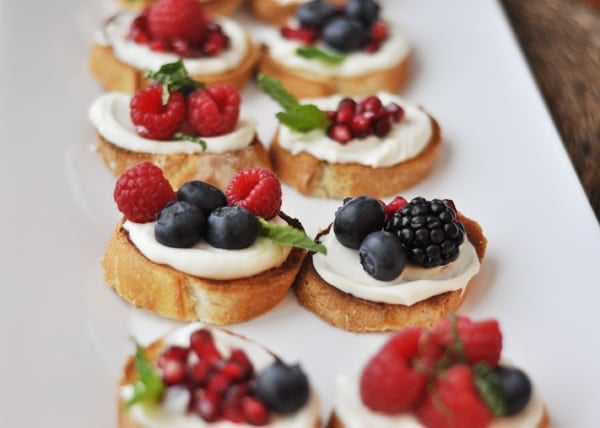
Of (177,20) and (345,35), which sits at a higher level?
(177,20)

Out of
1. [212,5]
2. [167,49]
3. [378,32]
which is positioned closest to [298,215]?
[167,49]

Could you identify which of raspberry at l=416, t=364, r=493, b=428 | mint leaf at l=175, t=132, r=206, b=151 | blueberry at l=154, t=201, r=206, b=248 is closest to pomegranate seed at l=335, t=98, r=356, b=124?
mint leaf at l=175, t=132, r=206, b=151

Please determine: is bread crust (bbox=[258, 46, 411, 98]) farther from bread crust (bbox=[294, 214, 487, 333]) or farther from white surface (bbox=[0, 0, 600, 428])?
bread crust (bbox=[294, 214, 487, 333])

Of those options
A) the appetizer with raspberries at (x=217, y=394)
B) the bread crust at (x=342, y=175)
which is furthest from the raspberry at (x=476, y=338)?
Result: the bread crust at (x=342, y=175)

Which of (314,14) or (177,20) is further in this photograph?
(314,14)

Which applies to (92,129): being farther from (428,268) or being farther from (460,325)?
(460,325)

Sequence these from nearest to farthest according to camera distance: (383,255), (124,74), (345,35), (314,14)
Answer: (383,255) → (124,74) → (345,35) → (314,14)

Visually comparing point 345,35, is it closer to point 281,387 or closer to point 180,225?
point 180,225
